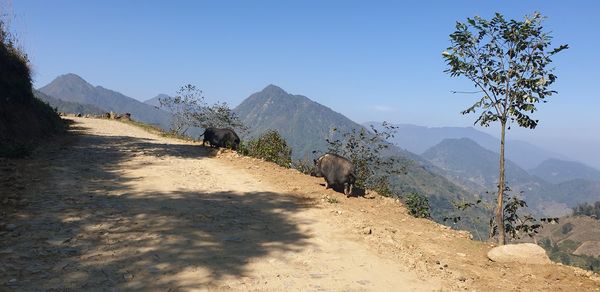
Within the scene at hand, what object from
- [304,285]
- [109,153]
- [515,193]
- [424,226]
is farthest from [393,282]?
[109,153]

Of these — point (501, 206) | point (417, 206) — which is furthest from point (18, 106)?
point (501, 206)

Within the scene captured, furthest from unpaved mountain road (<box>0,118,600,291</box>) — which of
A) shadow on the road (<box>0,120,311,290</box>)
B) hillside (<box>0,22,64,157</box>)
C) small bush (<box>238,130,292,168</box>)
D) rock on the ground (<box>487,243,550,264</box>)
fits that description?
small bush (<box>238,130,292,168</box>)

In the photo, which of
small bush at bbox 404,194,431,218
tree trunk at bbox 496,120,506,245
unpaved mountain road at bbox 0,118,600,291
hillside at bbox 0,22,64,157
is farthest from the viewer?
hillside at bbox 0,22,64,157

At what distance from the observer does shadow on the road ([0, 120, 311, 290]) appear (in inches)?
229

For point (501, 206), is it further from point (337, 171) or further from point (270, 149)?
point (270, 149)

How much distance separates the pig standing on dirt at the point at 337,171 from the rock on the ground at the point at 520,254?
5.32 metres

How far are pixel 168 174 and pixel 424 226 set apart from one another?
323 inches

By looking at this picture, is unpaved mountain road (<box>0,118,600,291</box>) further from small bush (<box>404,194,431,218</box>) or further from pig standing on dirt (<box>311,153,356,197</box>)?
pig standing on dirt (<box>311,153,356,197</box>)

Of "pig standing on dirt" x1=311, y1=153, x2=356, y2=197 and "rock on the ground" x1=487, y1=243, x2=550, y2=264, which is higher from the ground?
"pig standing on dirt" x1=311, y1=153, x2=356, y2=197

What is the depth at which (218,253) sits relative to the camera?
7004 millimetres

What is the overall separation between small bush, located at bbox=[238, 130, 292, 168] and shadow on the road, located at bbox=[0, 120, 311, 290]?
7.40 meters

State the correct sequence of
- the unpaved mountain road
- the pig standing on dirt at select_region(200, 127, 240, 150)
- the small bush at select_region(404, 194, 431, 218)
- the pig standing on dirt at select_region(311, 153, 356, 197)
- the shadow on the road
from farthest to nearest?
the pig standing on dirt at select_region(200, 127, 240, 150) → the pig standing on dirt at select_region(311, 153, 356, 197) → the small bush at select_region(404, 194, 431, 218) → the unpaved mountain road → the shadow on the road

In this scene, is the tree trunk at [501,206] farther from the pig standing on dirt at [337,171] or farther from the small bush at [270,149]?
the small bush at [270,149]

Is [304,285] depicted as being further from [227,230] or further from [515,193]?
[515,193]
